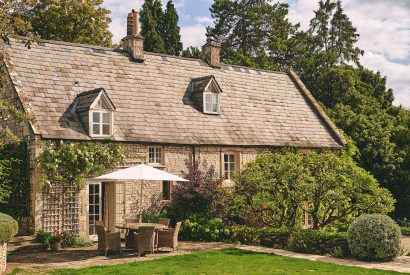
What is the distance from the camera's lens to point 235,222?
71.7 feet

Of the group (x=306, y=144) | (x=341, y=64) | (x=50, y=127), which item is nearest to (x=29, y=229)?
(x=50, y=127)

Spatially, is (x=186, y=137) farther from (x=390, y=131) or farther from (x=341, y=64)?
(x=341, y=64)

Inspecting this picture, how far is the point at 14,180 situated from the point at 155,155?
18.9ft

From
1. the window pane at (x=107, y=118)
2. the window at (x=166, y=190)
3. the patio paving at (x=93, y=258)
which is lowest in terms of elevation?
the patio paving at (x=93, y=258)

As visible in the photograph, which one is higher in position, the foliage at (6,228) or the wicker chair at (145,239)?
the foliage at (6,228)

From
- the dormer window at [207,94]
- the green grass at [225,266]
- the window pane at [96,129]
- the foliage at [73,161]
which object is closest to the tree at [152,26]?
the dormer window at [207,94]

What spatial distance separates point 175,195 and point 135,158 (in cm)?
223

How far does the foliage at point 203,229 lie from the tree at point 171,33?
29109 mm

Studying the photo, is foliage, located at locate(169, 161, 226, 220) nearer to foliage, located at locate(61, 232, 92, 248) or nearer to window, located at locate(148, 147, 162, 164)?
window, located at locate(148, 147, 162, 164)

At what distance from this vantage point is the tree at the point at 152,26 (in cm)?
4528

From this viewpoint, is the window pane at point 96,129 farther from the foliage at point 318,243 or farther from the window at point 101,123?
the foliage at point 318,243

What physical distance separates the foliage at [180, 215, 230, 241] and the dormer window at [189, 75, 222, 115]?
6.34 metres

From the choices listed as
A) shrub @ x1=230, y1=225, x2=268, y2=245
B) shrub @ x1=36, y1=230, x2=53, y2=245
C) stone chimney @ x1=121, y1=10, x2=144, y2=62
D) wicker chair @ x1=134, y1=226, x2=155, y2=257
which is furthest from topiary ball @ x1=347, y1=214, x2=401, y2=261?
stone chimney @ x1=121, y1=10, x2=144, y2=62

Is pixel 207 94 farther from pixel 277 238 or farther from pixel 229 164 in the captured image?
pixel 277 238
